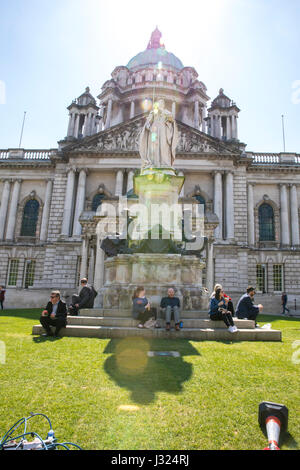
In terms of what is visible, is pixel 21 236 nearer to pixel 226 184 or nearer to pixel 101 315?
pixel 226 184

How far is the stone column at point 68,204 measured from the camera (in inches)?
1339

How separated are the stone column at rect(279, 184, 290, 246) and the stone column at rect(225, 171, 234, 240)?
688 centimetres

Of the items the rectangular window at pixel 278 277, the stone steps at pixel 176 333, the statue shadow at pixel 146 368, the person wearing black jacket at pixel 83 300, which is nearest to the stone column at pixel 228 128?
the rectangular window at pixel 278 277

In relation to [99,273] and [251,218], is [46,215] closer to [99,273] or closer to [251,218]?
[99,273]

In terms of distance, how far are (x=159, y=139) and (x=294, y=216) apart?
3002 centimetres

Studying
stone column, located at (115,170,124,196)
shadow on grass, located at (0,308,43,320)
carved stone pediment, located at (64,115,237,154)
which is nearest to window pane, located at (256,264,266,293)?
carved stone pediment, located at (64,115,237,154)

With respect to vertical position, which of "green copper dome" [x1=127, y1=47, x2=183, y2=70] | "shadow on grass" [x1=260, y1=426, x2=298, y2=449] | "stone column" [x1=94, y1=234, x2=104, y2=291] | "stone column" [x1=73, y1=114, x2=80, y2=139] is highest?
"green copper dome" [x1=127, y1=47, x2=183, y2=70]

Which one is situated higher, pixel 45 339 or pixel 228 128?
pixel 228 128

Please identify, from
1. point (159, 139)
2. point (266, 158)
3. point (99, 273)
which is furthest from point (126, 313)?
point (266, 158)

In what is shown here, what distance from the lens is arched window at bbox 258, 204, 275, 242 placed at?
3669cm

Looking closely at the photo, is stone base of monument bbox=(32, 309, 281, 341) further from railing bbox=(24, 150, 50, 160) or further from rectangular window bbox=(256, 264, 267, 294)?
railing bbox=(24, 150, 50, 160)

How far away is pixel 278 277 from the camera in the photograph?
3469 centimetres

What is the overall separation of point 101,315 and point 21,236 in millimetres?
33092
